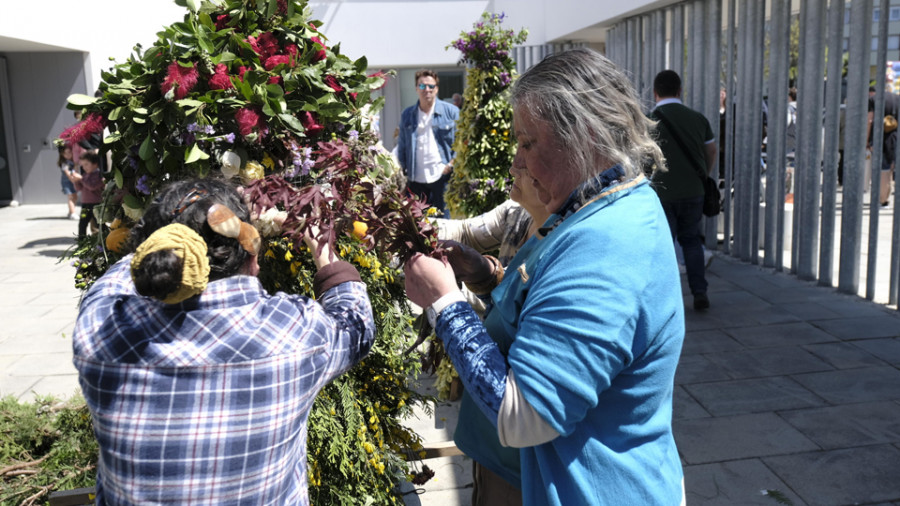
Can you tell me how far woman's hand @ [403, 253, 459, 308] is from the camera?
5.46ft

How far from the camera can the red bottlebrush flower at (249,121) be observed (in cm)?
220

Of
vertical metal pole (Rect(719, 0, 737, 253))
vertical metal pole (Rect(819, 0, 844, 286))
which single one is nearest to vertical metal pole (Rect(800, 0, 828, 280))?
vertical metal pole (Rect(819, 0, 844, 286))

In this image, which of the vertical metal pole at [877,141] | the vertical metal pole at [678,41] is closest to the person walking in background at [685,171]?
the vertical metal pole at [877,141]

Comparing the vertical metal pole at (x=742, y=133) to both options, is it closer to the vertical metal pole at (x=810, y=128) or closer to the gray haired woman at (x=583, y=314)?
the vertical metal pole at (x=810, y=128)

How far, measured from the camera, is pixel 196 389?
55.2 inches

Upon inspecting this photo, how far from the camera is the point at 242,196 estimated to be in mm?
1657

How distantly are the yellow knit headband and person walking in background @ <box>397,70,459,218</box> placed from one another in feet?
21.8

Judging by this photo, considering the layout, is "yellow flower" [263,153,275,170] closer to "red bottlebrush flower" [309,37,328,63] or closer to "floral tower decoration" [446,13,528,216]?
"red bottlebrush flower" [309,37,328,63]

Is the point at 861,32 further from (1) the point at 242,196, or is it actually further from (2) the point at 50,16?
(2) the point at 50,16

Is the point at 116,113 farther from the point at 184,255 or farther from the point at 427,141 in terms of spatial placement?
the point at 427,141

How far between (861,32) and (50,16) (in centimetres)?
1280

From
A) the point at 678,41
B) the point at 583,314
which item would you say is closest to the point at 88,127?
the point at 583,314

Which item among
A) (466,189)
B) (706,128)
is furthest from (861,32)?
(466,189)

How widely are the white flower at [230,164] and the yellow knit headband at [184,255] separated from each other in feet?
2.77
